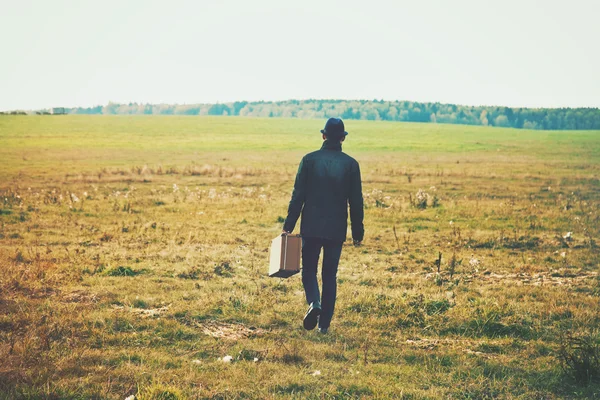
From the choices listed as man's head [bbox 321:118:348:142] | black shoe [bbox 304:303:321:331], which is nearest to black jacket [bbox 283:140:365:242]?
man's head [bbox 321:118:348:142]

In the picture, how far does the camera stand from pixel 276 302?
963cm

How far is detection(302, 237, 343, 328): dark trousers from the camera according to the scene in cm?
771

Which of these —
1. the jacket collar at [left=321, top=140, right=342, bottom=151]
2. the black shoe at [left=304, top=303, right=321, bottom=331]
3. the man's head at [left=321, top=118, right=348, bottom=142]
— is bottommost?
the black shoe at [left=304, top=303, right=321, bottom=331]

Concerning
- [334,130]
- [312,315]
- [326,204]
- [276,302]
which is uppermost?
[334,130]

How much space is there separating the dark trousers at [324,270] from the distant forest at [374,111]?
125806mm

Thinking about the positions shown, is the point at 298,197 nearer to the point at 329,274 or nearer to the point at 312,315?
the point at 329,274

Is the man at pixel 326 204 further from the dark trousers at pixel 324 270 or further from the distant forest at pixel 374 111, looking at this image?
the distant forest at pixel 374 111

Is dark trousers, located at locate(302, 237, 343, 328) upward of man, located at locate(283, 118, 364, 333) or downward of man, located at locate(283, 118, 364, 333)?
downward

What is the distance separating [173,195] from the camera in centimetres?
2636

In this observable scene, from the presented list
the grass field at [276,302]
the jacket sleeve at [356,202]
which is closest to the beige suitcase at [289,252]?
the jacket sleeve at [356,202]

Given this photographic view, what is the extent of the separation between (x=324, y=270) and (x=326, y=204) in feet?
3.08

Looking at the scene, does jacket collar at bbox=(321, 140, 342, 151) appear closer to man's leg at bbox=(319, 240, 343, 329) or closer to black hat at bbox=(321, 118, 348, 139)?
black hat at bbox=(321, 118, 348, 139)

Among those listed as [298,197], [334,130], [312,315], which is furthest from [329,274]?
[334,130]

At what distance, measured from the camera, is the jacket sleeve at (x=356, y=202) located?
300 inches
